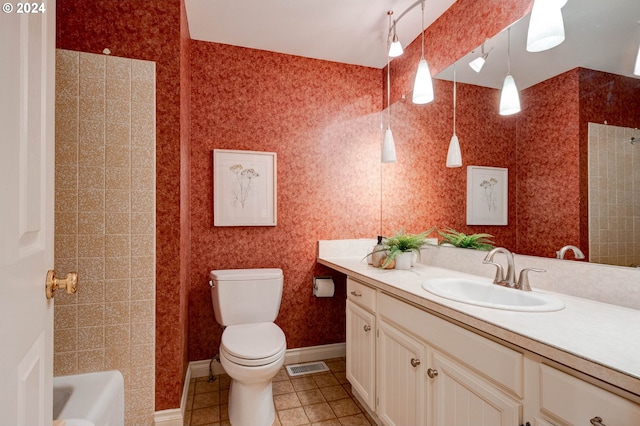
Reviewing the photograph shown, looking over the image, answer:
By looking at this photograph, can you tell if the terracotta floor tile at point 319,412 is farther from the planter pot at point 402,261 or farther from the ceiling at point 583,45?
the ceiling at point 583,45

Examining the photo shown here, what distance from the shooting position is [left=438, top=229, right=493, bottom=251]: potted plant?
5.85ft

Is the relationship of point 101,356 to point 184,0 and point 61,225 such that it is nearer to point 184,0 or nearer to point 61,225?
point 61,225

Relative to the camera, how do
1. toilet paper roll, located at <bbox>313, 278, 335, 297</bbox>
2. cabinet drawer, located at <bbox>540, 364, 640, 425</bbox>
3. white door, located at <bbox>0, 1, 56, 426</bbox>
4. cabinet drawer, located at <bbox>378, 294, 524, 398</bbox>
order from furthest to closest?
1. toilet paper roll, located at <bbox>313, 278, 335, 297</bbox>
2. cabinet drawer, located at <bbox>378, 294, 524, 398</bbox>
3. cabinet drawer, located at <bbox>540, 364, 640, 425</bbox>
4. white door, located at <bbox>0, 1, 56, 426</bbox>

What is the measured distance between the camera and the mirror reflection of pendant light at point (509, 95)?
5.17ft

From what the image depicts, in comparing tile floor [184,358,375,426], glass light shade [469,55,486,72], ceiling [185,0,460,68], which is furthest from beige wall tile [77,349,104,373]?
glass light shade [469,55,486,72]

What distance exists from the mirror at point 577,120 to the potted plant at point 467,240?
0.68ft

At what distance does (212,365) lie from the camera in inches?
93.2

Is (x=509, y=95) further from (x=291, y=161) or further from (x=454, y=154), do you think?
(x=291, y=161)

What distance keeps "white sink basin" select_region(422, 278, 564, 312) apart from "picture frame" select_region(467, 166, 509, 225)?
39cm

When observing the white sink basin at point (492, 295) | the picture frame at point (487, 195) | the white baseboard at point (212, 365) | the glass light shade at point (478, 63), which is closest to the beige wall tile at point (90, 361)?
the white baseboard at point (212, 365)

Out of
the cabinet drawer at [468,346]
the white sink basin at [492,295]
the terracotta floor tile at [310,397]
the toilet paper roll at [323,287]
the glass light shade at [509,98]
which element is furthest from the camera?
the toilet paper roll at [323,287]

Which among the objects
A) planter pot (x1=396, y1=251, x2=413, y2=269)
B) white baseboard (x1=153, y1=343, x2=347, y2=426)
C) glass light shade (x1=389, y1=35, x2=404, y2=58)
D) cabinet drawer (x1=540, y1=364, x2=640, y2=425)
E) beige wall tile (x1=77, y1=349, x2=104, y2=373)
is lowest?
white baseboard (x1=153, y1=343, x2=347, y2=426)

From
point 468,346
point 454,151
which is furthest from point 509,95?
point 468,346

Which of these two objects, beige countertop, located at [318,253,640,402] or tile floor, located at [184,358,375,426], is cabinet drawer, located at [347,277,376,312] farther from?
→ tile floor, located at [184,358,375,426]
